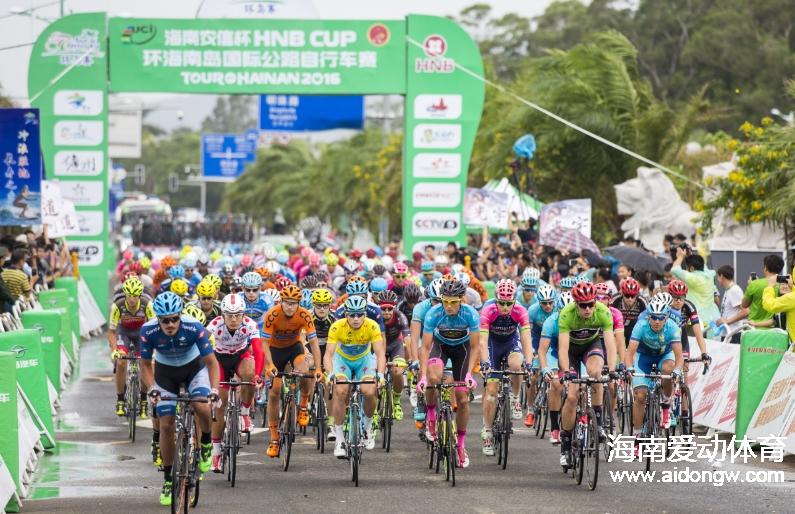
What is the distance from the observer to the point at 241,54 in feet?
101

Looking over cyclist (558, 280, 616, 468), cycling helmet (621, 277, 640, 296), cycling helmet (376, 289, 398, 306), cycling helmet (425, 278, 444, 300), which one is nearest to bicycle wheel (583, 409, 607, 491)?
cyclist (558, 280, 616, 468)

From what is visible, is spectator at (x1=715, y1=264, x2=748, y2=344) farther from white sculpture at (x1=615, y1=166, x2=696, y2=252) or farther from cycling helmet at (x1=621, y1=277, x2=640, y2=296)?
white sculpture at (x1=615, y1=166, x2=696, y2=252)

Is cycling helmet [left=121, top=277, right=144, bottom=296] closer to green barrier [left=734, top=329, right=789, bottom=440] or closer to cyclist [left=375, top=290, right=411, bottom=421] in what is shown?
cyclist [left=375, top=290, right=411, bottom=421]

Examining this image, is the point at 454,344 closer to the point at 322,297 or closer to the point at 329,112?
the point at 322,297

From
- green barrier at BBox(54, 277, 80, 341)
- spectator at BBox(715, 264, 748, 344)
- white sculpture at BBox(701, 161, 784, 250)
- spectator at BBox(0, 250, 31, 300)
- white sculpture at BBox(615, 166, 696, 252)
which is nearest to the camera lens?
spectator at BBox(715, 264, 748, 344)

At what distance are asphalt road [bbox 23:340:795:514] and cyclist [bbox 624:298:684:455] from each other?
0.72m

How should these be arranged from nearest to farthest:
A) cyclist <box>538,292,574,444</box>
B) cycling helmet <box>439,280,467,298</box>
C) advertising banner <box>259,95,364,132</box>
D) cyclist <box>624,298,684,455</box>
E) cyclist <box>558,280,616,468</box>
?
cyclist <box>558,280,616,468</box> → cycling helmet <box>439,280,467,298</box> → cyclist <box>538,292,574,444</box> → cyclist <box>624,298,684,455</box> → advertising banner <box>259,95,364,132</box>

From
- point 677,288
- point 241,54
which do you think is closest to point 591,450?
point 677,288

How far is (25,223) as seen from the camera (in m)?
21.4

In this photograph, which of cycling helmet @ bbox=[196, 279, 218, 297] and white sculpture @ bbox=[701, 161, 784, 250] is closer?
cycling helmet @ bbox=[196, 279, 218, 297]

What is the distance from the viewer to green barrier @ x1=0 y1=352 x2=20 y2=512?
1166cm

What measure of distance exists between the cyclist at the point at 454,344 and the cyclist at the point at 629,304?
267 centimetres

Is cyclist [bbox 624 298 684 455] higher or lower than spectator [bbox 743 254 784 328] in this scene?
lower

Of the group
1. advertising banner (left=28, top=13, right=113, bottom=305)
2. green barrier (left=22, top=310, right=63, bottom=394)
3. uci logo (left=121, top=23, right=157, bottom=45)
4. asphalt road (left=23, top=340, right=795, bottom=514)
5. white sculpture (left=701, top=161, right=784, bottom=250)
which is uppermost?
uci logo (left=121, top=23, right=157, bottom=45)
